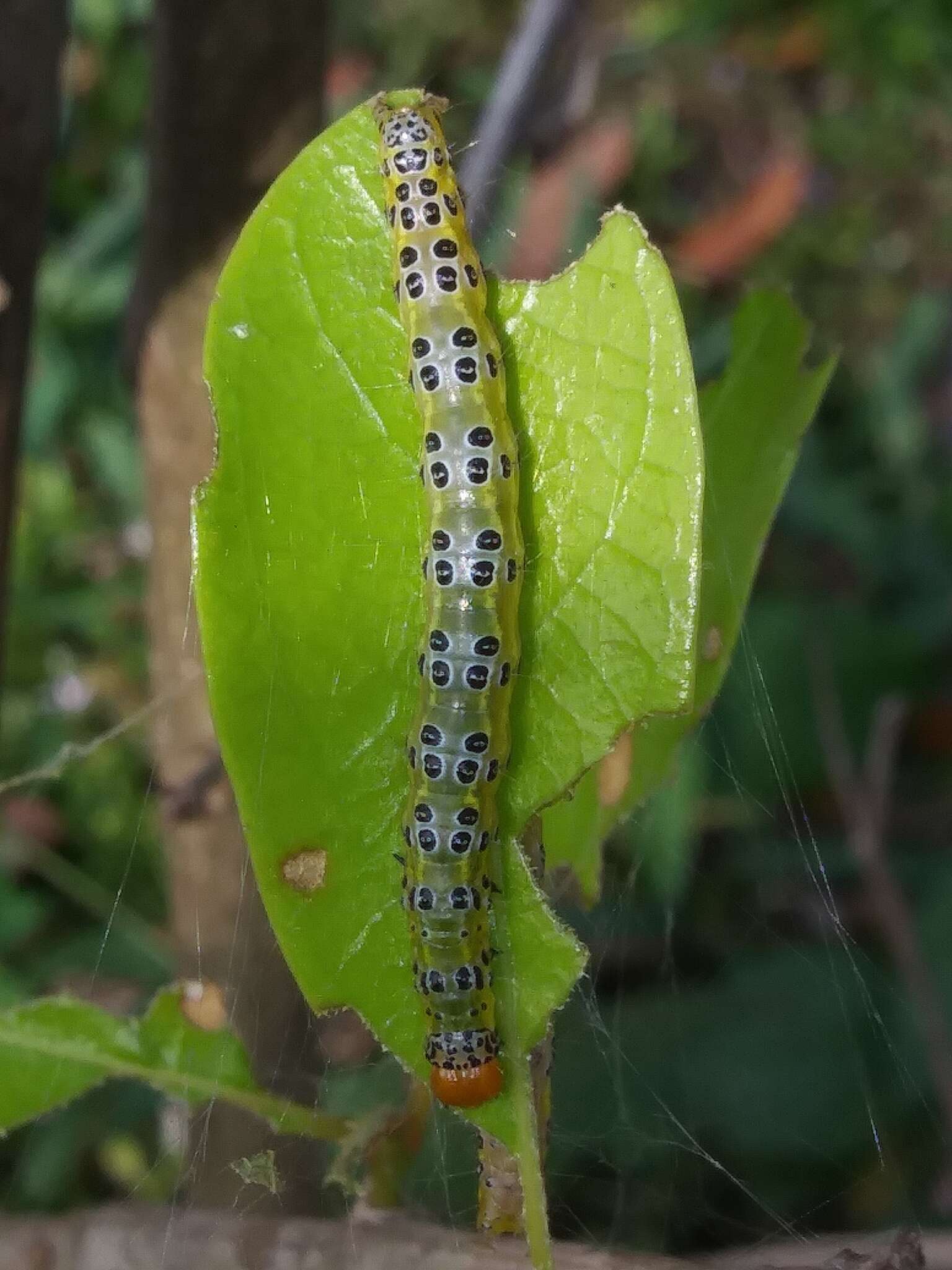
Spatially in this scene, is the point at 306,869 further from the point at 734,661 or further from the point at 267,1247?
the point at 734,661

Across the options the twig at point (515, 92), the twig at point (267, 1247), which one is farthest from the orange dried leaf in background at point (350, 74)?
the twig at point (267, 1247)

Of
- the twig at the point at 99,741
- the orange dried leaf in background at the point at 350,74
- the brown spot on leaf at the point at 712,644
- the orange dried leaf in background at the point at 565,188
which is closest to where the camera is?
the brown spot on leaf at the point at 712,644

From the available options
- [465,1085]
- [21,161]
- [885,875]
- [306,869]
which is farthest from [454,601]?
[885,875]

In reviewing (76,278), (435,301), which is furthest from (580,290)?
(76,278)

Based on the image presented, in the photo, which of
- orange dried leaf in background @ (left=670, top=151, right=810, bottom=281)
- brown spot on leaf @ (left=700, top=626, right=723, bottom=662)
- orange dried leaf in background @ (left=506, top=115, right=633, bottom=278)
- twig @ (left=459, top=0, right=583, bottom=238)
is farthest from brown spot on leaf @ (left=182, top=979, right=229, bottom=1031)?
orange dried leaf in background @ (left=670, top=151, right=810, bottom=281)

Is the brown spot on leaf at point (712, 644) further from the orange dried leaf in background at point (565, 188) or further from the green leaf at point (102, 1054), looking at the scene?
the orange dried leaf in background at point (565, 188)
